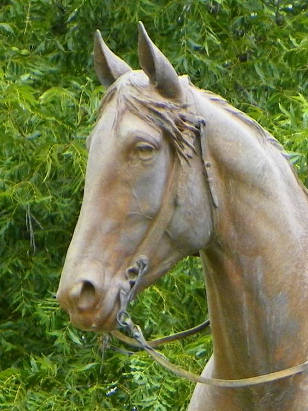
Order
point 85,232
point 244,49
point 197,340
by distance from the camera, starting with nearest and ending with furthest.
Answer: point 85,232, point 197,340, point 244,49

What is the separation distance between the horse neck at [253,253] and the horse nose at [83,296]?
38 centimetres

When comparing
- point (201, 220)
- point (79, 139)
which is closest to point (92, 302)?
point (201, 220)

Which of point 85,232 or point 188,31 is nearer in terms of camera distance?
point 85,232

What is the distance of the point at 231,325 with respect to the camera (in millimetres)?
3967

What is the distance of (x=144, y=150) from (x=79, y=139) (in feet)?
11.8

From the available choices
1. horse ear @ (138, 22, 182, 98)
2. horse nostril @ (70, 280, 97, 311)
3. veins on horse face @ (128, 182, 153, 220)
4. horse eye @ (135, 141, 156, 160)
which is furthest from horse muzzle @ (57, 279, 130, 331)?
horse ear @ (138, 22, 182, 98)

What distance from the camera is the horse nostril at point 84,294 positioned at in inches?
144

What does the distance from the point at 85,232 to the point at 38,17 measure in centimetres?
486

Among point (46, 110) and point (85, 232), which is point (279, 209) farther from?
point (46, 110)

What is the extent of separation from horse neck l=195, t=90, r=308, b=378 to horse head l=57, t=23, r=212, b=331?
0.21 ft

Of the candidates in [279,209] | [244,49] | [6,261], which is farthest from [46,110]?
[279,209]

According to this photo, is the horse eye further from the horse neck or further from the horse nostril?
the horse nostril

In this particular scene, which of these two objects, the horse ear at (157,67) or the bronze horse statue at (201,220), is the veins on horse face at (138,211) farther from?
the horse ear at (157,67)

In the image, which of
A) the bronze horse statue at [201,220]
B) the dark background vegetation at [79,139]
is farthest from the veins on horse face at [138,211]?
the dark background vegetation at [79,139]
